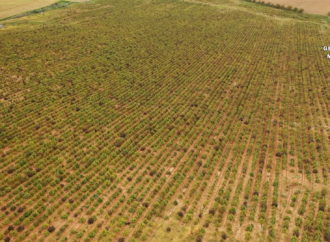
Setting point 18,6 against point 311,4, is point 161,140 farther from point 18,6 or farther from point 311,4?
point 311,4

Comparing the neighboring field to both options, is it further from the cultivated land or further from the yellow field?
the yellow field

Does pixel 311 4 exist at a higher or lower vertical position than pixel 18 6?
lower

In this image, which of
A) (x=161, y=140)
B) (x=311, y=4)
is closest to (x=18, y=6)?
(x=161, y=140)

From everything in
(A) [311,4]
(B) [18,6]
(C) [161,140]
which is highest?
(B) [18,6]

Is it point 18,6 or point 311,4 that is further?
point 311,4

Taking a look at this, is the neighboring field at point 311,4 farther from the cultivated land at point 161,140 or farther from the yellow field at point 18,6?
the yellow field at point 18,6

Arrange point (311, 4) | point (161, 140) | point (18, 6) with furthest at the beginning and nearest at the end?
point (311, 4) → point (18, 6) → point (161, 140)

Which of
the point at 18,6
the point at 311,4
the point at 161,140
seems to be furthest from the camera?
the point at 311,4
